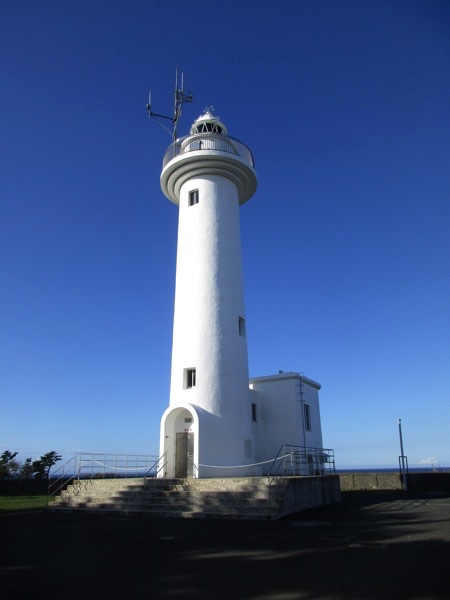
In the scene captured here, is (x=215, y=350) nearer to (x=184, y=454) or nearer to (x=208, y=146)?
(x=184, y=454)

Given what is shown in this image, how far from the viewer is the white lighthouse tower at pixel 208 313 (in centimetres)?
1723

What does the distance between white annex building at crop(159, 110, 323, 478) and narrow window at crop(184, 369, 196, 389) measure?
0.13 ft

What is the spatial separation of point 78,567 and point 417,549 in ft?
18.8

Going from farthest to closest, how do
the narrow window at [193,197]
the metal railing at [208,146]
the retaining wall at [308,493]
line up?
the narrow window at [193,197] → the metal railing at [208,146] → the retaining wall at [308,493]

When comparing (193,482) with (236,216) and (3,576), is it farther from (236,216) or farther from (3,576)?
(236,216)

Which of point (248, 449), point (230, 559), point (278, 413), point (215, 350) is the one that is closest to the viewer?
point (230, 559)

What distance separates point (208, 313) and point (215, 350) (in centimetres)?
155

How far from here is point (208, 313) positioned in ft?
61.1

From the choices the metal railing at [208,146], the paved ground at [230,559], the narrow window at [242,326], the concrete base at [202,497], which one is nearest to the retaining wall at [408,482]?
the concrete base at [202,497]

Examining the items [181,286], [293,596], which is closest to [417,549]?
[293,596]

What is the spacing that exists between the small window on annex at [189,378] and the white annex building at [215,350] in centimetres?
4

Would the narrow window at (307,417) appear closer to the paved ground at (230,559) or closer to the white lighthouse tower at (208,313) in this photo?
the white lighthouse tower at (208,313)

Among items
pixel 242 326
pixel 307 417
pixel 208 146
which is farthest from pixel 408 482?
pixel 208 146

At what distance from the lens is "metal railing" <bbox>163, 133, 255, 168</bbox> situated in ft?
68.1
